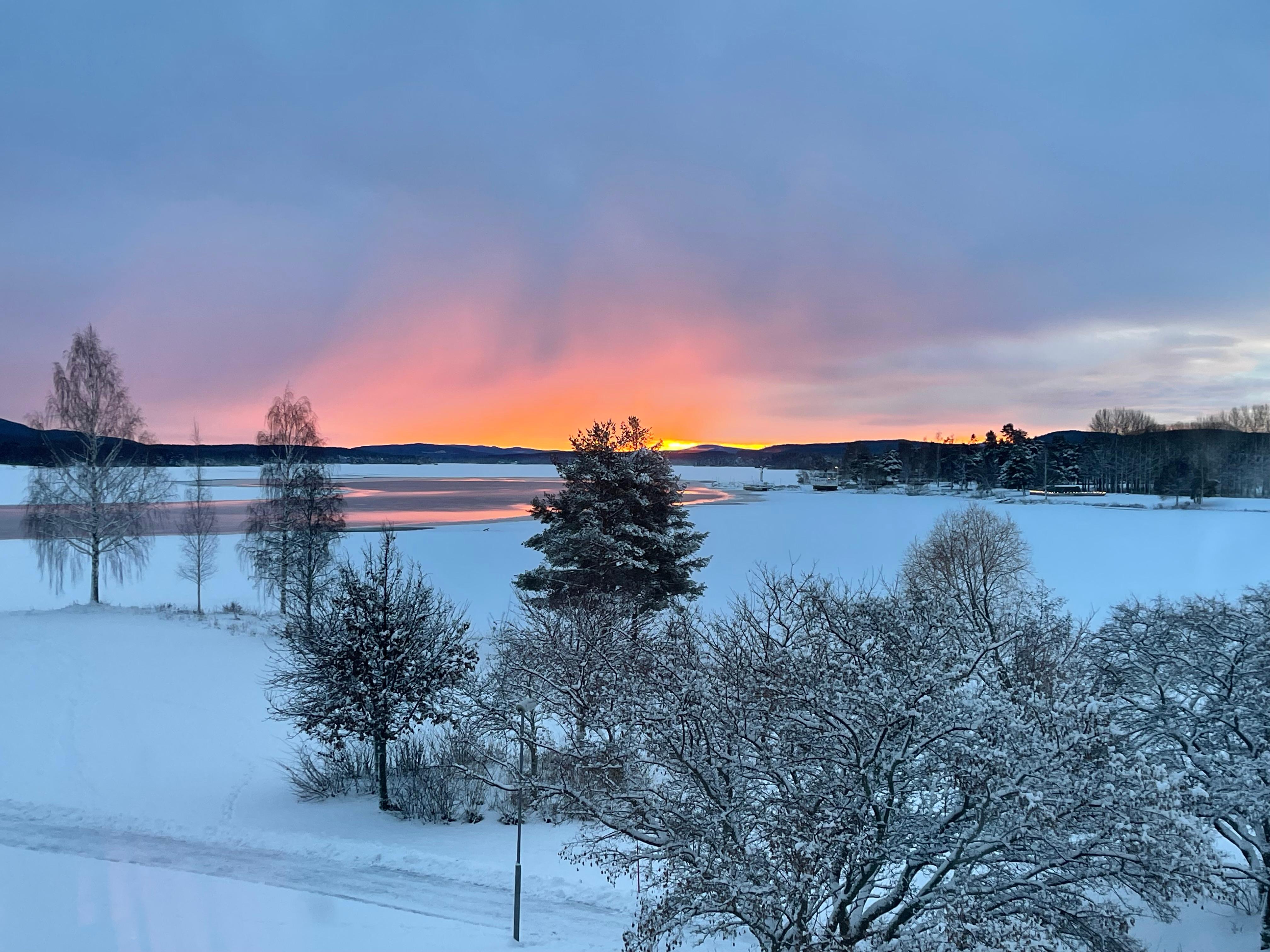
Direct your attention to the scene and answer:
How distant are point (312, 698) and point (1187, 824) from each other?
14700 millimetres

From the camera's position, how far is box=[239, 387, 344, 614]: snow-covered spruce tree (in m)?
32.1

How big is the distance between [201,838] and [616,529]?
13.8 metres

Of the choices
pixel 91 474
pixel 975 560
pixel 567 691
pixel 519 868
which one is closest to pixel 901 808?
pixel 519 868

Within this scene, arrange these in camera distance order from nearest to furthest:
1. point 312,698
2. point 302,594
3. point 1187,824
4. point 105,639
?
point 1187,824
point 312,698
point 105,639
point 302,594

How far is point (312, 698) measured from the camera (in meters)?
15.5

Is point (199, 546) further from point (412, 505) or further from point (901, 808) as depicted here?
point (412, 505)

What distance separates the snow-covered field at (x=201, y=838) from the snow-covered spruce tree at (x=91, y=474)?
9.38ft

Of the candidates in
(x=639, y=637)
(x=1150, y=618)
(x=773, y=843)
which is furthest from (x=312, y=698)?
(x=1150, y=618)

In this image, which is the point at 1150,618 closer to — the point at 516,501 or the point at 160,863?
the point at 160,863

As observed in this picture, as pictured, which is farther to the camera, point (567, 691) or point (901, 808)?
point (567, 691)

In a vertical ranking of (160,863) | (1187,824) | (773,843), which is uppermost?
(1187,824)

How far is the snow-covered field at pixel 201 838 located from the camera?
32.6 ft

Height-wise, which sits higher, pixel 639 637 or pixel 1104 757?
pixel 1104 757

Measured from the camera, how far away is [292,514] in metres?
32.1
